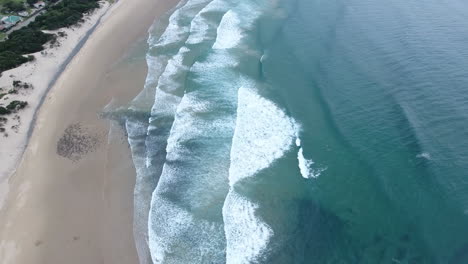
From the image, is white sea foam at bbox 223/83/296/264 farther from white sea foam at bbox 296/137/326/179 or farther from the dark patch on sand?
the dark patch on sand

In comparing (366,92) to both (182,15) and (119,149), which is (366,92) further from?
(182,15)

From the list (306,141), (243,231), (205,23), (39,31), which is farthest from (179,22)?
(243,231)

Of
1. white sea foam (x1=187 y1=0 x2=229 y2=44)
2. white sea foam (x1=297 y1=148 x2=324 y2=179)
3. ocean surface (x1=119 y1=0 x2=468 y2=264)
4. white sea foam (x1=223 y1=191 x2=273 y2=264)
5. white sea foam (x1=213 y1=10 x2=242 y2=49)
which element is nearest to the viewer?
white sea foam (x1=223 y1=191 x2=273 y2=264)

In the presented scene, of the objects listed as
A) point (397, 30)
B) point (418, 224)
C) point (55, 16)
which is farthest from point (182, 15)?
point (418, 224)

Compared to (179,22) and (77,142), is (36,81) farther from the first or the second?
(179,22)

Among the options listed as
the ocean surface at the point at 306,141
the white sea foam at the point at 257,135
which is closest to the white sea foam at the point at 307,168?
the ocean surface at the point at 306,141

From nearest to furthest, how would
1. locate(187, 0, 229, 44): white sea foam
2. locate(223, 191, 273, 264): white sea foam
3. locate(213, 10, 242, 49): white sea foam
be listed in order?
locate(223, 191, 273, 264): white sea foam, locate(213, 10, 242, 49): white sea foam, locate(187, 0, 229, 44): white sea foam

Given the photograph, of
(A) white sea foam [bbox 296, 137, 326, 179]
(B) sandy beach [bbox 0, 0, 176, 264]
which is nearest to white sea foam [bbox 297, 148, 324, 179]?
(A) white sea foam [bbox 296, 137, 326, 179]

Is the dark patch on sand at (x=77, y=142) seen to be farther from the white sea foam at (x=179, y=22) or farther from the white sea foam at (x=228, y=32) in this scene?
the white sea foam at (x=228, y=32)
